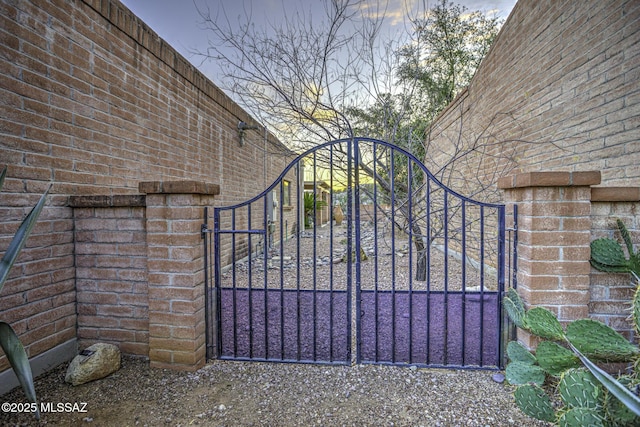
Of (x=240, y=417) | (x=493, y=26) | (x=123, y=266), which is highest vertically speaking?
(x=493, y=26)

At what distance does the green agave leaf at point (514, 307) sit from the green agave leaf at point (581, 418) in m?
0.58

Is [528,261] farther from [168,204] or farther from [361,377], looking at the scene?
[168,204]

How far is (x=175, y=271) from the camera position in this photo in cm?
204

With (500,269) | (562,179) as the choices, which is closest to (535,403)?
(500,269)

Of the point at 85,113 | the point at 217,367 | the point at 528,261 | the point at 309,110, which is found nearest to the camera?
the point at 528,261

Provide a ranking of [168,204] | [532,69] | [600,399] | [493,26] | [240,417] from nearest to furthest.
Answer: [600,399] < [240,417] < [168,204] < [532,69] < [493,26]

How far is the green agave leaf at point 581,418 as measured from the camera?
3.86 feet

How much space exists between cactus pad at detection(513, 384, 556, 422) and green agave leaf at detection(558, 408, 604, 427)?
0.73 feet

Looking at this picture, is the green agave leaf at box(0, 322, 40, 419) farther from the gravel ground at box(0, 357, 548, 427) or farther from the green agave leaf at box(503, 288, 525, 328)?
the green agave leaf at box(503, 288, 525, 328)

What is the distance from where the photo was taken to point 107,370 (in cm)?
204

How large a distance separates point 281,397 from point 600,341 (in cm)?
174

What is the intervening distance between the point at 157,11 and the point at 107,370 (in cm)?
397

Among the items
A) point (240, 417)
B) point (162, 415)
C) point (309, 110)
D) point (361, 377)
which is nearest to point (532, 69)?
point (309, 110)

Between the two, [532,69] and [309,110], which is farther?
[309,110]
